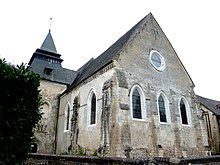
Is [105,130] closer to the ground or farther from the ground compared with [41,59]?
closer to the ground

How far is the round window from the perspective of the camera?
17156 millimetres

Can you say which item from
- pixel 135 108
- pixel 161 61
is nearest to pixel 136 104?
pixel 135 108

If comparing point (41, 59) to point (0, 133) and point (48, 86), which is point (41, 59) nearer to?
point (48, 86)

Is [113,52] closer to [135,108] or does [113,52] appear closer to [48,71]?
[135,108]

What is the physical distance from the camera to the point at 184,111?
17562 millimetres

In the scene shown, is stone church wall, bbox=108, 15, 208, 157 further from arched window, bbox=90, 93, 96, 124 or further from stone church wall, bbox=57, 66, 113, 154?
arched window, bbox=90, 93, 96, 124

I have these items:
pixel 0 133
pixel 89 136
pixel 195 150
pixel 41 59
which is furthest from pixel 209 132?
pixel 0 133

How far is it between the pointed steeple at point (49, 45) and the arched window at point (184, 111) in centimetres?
1729

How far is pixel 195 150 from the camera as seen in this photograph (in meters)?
16.3

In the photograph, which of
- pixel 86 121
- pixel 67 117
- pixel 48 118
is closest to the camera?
pixel 86 121

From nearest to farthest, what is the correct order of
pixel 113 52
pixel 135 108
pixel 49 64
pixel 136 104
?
pixel 135 108 < pixel 136 104 < pixel 113 52 < pixel 49 64

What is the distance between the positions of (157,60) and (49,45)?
15524mm

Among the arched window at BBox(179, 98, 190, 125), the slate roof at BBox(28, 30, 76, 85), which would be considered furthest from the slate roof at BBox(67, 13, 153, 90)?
the arched window at BBox(179, 98, 190, 125)

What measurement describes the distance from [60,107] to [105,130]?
10.7 m
